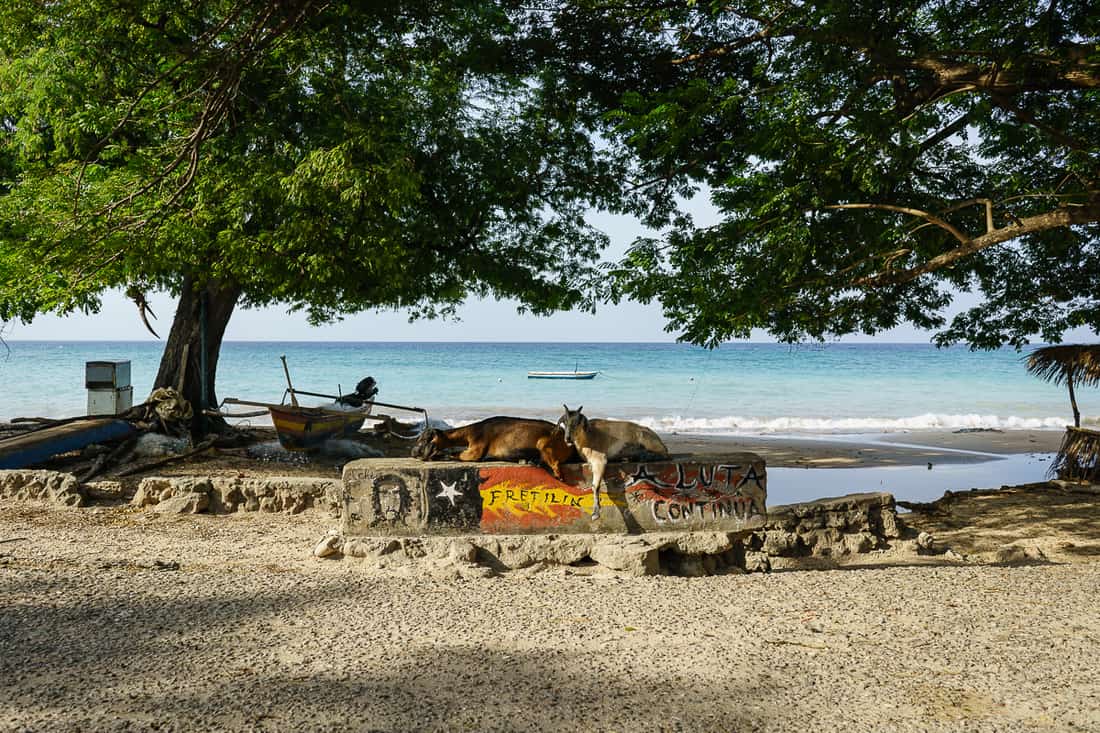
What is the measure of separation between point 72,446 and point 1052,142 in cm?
1187

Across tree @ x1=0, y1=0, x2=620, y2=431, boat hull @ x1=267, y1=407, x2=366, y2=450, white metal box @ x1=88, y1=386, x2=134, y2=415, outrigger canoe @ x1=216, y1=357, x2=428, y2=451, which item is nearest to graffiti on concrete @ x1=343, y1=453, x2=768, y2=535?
tree @ x1=0, y1=0, x2=620, y2=431

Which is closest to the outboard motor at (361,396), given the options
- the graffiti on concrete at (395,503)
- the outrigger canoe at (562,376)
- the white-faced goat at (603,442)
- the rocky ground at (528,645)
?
the rocky ground at (528,645)

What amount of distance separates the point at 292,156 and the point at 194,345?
4.78 metres

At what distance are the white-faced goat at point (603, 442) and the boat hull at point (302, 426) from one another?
691cm

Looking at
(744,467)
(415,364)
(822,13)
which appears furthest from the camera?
(415,364)

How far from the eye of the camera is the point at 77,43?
9.93 meters

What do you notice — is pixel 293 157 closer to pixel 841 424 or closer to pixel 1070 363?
pixel 1070 363

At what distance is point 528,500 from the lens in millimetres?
6375

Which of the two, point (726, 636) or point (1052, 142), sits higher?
point (1052, 142)

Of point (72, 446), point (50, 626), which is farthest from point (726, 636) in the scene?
point (72, 446)

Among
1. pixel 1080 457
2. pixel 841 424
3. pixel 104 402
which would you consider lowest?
pixel 841 424

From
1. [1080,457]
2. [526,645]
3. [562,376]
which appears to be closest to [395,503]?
[526,645]

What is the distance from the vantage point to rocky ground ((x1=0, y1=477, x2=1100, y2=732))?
3.49 m

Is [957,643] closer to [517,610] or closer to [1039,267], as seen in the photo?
[517,610]
